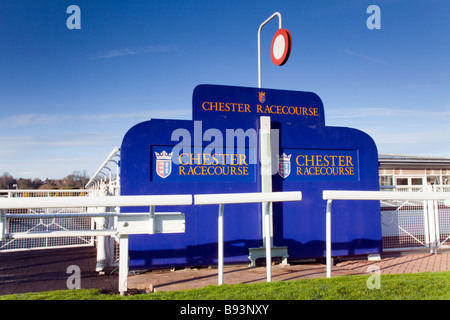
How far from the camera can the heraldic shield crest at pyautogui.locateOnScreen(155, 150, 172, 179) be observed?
6523 mm

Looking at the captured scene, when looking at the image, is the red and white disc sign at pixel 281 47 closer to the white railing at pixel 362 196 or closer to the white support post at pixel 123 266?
the white railing at pixel 362 196

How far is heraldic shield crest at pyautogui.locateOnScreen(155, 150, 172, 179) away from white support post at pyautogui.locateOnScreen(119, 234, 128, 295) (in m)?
1.88

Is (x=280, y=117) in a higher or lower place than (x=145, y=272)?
higher

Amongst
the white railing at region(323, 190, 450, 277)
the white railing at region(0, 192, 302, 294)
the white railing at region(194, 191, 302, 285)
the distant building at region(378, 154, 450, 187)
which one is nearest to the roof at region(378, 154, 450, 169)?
the distant building at region(378, 154, 450, 187)

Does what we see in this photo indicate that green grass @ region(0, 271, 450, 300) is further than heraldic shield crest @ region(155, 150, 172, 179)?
No

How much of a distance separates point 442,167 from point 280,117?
17.5 metres

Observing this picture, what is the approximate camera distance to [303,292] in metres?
4.17

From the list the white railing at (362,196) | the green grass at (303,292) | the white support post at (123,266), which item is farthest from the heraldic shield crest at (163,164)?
the white railing at (362,196)

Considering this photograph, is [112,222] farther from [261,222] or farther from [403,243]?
[403,243]

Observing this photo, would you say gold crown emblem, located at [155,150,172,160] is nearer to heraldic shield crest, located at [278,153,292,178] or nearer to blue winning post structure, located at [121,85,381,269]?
blue winning post structure, located at [121,85,381,269]

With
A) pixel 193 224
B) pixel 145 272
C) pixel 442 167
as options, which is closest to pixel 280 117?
pixel 193 224

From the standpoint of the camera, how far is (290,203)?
7.13 meters
